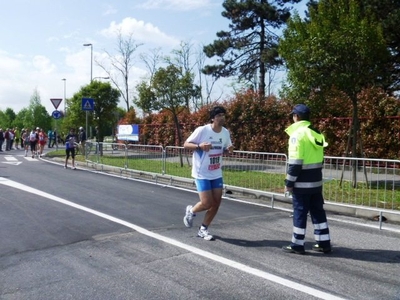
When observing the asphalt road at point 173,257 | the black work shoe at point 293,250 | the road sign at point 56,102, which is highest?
the road sign at point 56,102

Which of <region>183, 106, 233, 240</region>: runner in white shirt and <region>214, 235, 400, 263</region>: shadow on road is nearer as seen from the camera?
<region>214, 235, 400, 263</region>: shadow on road

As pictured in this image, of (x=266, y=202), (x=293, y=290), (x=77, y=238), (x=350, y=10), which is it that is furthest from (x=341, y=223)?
(x=350, y=10)

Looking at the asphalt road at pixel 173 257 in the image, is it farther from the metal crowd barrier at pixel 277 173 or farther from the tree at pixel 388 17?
the tree at pixel 388 17

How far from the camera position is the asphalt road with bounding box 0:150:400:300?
14.9 feet

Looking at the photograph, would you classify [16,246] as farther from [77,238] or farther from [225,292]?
[225,292]

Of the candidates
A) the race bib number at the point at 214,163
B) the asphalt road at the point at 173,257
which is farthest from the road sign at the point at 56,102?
the race bib number at the point at 214,163

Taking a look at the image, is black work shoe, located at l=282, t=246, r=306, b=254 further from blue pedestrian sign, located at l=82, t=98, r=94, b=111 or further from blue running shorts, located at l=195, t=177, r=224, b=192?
blue pedestrian sign, located at l=82, t=98, r=94, b=111

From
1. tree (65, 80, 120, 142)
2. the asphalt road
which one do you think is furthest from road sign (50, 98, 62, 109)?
the asphalt road

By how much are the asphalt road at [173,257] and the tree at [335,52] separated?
4106 millimetres

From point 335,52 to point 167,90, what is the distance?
8589 millimetres

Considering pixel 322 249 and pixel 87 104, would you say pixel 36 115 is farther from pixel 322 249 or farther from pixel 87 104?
pixel 322 249

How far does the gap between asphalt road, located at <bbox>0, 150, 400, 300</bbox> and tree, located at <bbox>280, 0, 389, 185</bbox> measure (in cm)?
411

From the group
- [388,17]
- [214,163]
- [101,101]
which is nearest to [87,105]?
[101,101]

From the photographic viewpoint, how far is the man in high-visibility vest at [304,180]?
577 cm
